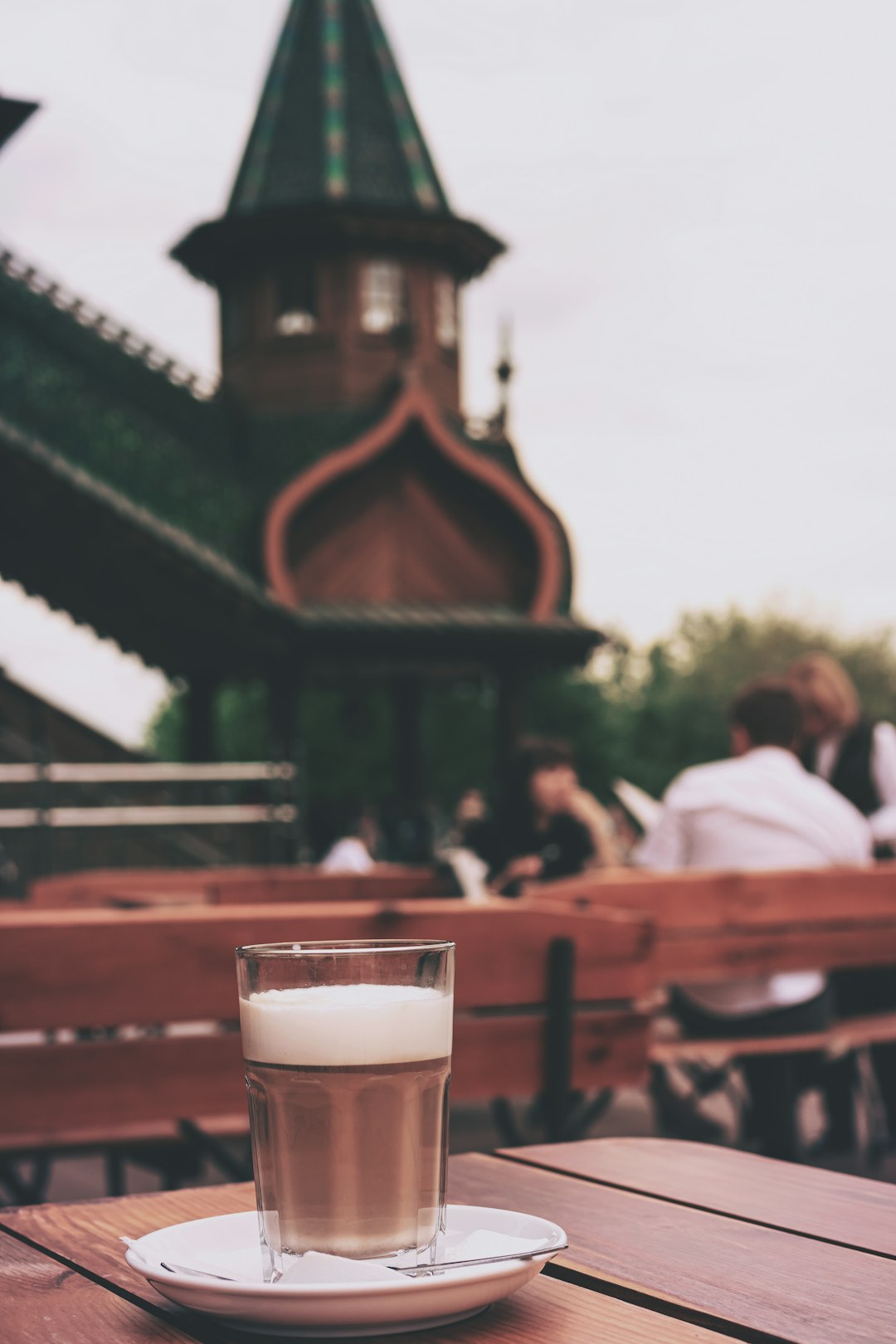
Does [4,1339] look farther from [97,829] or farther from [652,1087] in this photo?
[97,829]

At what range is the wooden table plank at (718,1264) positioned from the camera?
117cm

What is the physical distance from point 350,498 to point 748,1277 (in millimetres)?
18974

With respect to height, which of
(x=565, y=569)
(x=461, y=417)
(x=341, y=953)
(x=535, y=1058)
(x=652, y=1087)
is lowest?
(x=652, y=1087)

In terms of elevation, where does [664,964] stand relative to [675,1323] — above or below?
below

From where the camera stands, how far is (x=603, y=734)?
5659 cm

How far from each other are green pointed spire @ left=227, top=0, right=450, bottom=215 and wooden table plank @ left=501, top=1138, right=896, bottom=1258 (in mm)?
20280

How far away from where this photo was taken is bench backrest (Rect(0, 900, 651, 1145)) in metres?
3.63

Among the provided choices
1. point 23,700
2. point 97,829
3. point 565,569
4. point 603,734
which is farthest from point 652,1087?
point 603,734

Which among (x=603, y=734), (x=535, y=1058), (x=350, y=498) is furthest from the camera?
(x=603, y=734)

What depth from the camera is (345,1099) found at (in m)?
1.34

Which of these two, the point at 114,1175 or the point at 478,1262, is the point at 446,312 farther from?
the point at 478,1262

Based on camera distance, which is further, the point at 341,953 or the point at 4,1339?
the point at 341,953

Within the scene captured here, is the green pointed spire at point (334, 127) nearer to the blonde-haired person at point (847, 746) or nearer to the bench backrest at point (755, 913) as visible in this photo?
the blonde-haired person at point (847, 746)

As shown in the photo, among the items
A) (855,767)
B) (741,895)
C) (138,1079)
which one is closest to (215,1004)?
(138,1079)
